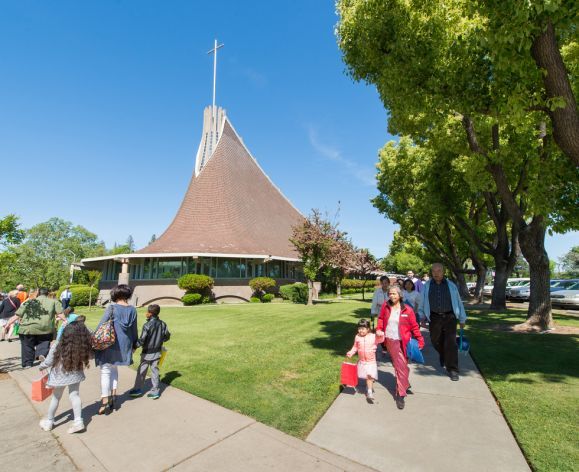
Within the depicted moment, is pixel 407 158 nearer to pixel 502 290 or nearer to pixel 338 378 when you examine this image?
pixel 502 290

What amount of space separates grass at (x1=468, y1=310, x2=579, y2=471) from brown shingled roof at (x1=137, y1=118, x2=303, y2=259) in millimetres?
19318

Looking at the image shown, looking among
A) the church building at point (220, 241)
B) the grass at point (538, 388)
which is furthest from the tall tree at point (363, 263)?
the grass at point (538, 388)

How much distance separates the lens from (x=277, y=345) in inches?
336

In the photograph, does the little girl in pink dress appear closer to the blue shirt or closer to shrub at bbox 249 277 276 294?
the blue shirt

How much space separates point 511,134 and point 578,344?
24.8ft

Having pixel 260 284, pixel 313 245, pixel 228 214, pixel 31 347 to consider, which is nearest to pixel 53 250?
pixel 228 214

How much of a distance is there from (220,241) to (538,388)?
2332 cm

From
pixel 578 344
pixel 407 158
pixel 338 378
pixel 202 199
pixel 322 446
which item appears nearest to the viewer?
pixel 322 446

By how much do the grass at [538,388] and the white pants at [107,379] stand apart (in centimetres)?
531

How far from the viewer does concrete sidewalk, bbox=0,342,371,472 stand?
3.32 metres

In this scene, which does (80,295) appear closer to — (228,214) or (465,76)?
(228,214)

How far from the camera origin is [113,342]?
189 inches

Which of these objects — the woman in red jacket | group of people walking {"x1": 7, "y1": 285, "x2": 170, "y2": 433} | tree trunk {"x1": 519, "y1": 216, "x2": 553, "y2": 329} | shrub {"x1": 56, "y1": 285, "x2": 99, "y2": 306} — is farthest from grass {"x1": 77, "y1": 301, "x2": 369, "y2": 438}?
shrub {"x1": 56, "y1": 285, "x2": 99, "y2": 306}

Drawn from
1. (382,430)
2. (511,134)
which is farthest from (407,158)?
(382,430)
